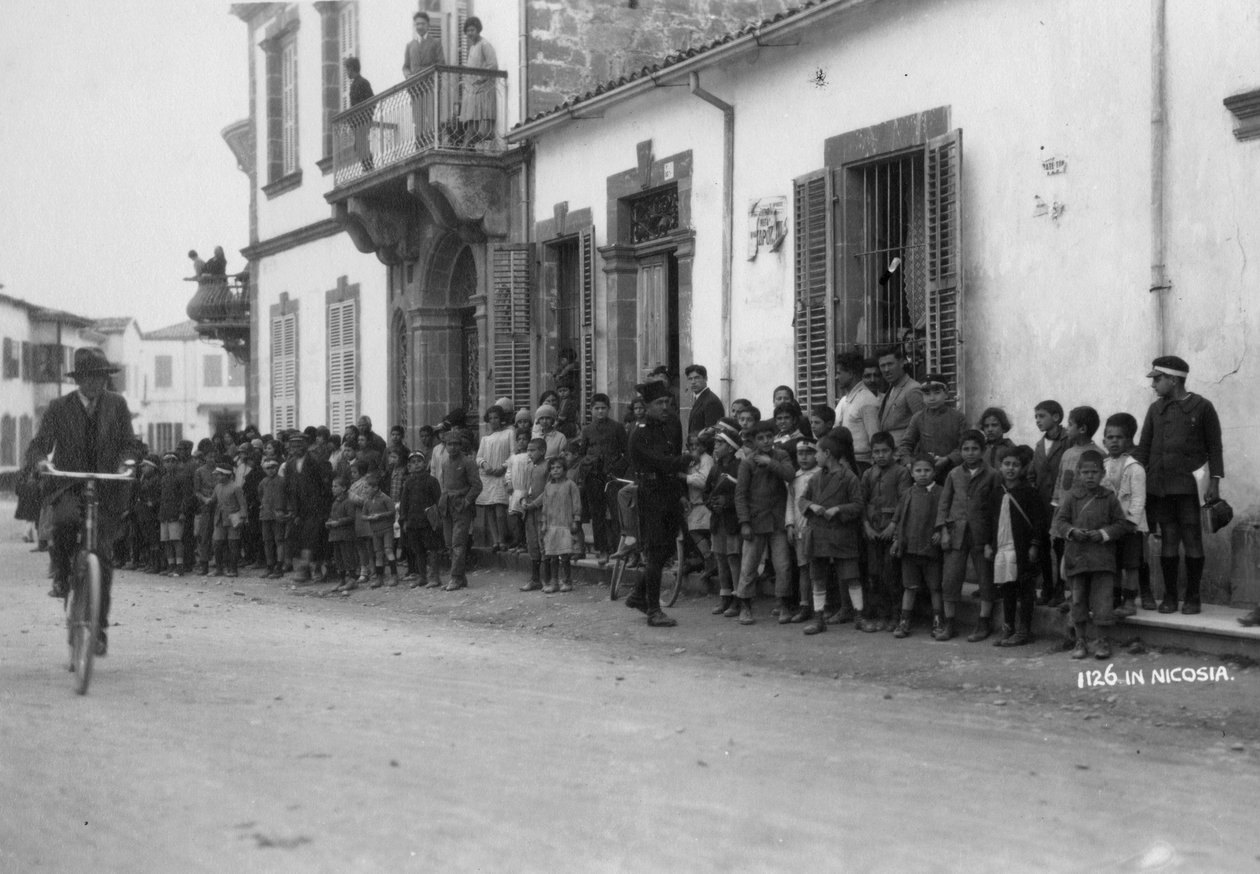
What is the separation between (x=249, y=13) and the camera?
27156 mm

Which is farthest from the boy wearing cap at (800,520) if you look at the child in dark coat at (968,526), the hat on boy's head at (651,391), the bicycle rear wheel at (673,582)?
the bicycle rear wheel at (673,582)

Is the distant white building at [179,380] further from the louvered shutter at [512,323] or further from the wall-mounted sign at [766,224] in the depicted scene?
the wall-mounted sign at [766,224]

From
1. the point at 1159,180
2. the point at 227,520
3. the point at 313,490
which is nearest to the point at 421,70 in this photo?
the point at 313,490

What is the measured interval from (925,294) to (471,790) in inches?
319

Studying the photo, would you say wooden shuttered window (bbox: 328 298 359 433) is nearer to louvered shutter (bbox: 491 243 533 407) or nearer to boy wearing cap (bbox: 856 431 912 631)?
louvered shutter (bbox: 491 243 533 407)

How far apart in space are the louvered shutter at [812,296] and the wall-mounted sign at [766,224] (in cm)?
33

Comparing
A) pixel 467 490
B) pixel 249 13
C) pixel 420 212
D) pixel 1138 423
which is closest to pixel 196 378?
pixel 249 13

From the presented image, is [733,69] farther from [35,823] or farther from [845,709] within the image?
[35,823]

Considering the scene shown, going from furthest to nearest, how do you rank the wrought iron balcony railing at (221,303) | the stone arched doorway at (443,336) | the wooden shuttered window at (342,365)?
the wrought iron balcony railing at (221,303)
the wooden shuttered window at (342,365)
the stone arched doorway at (443,336)

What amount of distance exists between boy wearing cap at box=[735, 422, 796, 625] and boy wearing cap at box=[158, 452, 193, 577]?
10.3 meters

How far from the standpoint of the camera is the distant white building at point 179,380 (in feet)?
243

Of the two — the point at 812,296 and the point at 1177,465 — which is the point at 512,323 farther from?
the point at 1177,465

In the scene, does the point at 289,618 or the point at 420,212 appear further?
the point at 420,212

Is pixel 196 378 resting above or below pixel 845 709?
above
